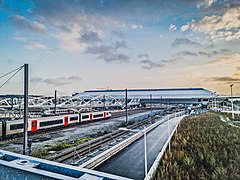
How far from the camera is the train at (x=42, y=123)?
21.3 metres

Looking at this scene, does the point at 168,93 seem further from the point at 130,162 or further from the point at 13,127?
the point at 130,162

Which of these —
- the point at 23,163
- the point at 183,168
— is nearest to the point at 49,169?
the point at 23,163

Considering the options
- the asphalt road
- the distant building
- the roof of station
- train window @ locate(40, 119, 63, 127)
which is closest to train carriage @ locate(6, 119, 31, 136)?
train window @ locate(40, 119, 63, 127)

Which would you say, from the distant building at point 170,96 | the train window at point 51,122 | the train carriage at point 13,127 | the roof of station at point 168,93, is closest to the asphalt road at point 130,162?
the train carriage at point 13,127

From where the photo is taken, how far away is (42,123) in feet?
85.2

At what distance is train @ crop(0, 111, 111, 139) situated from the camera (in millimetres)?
21252

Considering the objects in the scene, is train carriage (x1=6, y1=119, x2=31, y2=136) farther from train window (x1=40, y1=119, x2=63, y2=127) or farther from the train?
train window (x1=40, y1=119, x2=63, y2=127)

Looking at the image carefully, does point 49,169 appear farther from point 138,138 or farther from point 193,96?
point 193,96

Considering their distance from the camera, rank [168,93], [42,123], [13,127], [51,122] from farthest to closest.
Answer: [168,93], [51,122], [42,123], [13,127]

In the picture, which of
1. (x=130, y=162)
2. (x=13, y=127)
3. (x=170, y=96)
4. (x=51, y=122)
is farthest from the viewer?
(x=170, y=96)

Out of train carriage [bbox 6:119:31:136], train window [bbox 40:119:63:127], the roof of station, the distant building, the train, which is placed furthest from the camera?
the roof of station

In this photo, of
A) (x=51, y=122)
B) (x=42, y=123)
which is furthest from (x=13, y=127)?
Answer: (x=51, y=122)

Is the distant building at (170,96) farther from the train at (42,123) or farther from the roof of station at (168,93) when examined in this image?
the train at (42,123)

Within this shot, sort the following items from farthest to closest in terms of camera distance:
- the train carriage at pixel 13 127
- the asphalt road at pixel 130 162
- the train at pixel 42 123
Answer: the train carriage at pixel 13 127
the train at pixel 42 123
the asphalt road at pixel 130 162
